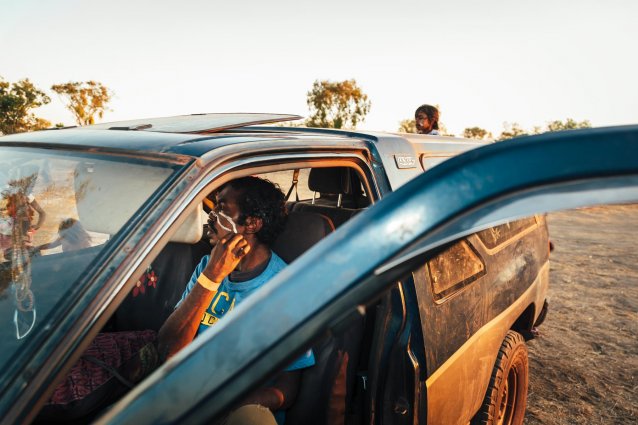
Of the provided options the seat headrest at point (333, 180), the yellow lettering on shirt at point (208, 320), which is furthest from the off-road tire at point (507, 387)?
the yellow lettering on shirt at point (208, 320)

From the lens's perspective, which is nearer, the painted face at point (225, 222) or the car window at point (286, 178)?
the painted face at point (225, 222)

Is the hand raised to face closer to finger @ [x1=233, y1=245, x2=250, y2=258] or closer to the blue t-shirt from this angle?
finger @ [x1=233, y1=245, x2=250, y2=258]

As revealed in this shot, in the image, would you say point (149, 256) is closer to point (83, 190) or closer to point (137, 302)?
point (83, 190)

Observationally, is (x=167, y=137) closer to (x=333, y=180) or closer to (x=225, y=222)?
(x=225, y=222)

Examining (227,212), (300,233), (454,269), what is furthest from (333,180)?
(454,269)

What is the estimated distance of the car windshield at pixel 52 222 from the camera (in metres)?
1.14

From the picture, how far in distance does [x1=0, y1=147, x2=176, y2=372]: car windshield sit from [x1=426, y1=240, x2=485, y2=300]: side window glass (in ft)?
4.15

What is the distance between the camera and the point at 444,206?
0.75 m

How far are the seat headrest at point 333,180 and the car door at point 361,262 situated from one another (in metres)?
1.84

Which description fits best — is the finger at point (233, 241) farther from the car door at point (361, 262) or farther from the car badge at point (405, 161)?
the car door at point (361, 262)

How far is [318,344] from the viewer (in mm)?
1687

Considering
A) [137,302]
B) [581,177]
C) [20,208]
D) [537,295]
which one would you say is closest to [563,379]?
[537,295]

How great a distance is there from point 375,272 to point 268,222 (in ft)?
4.95

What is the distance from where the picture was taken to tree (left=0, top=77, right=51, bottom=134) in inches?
1206
